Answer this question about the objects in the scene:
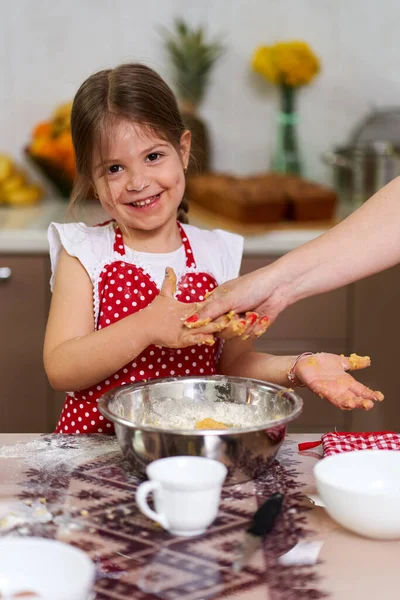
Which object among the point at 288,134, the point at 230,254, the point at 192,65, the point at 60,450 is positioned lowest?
the point at 60,450

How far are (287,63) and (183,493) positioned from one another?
90.1 inches

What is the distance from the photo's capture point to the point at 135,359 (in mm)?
1548

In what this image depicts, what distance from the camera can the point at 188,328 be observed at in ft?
4.16

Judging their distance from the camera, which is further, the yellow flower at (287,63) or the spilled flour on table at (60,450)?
the yellow flower at (287,63)

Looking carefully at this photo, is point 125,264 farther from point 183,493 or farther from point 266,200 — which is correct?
point 266,200

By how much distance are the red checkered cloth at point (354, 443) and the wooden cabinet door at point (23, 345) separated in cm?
133

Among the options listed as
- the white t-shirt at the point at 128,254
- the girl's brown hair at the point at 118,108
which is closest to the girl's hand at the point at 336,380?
the white t-shirt at the point at 128,254

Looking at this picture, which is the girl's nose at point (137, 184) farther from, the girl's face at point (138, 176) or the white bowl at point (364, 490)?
the white bowl at point (364, 490)

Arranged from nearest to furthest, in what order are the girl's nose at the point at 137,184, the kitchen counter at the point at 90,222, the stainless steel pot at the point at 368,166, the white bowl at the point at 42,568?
the white bowl at the point at 42,568 < the girl's nose at the point at 137,184 < the kitchen counter at the point at 90,222 < the stainless steel pot at the point at 368,166

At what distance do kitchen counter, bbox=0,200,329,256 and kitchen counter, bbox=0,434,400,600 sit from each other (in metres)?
1.25

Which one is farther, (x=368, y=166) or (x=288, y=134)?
(x=288, y=134)

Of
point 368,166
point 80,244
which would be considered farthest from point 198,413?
point 368,166

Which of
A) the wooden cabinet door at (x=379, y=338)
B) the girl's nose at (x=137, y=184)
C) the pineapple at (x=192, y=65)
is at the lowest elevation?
the wooden cabinet door at (x=379, y=338)

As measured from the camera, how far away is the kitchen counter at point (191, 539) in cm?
→ 86
